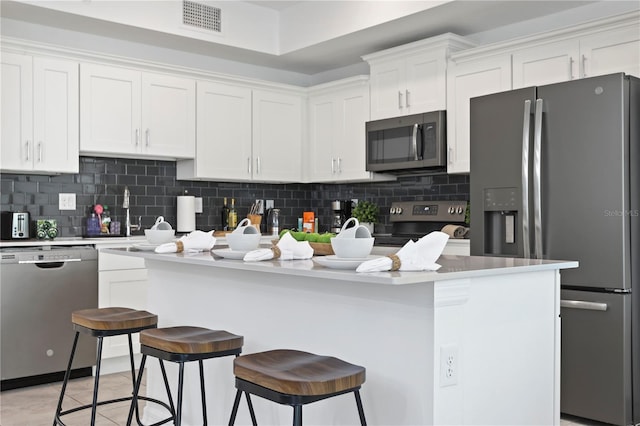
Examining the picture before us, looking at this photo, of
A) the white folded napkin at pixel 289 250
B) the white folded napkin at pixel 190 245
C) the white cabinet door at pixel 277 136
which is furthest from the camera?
the white cabinet door at pixel 277 136

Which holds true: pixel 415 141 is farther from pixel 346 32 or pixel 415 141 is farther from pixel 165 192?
pixel 165 192

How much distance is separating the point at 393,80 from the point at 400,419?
3575 millimetres

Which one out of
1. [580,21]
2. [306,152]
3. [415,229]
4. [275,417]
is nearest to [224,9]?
[306,152]

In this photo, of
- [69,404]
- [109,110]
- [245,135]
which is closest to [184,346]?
[69,404]

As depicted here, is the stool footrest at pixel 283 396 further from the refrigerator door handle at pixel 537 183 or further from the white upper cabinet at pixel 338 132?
the white upper cabinet at pixel 338 132

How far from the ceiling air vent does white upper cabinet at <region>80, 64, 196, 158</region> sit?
0.46 metres

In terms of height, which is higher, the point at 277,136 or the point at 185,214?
the point at 277,136

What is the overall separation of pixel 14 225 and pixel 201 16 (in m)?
2.15

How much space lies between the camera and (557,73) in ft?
13.7

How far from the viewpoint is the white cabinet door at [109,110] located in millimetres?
4727

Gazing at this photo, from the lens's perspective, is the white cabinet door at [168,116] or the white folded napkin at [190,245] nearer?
the white folded napkin at [190,245]

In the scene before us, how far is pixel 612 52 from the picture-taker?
3879mm

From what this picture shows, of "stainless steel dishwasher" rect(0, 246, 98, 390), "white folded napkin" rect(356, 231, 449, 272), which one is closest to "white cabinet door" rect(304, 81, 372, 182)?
"stainless steel dishwasher" rect(0, 246, 98, 390)

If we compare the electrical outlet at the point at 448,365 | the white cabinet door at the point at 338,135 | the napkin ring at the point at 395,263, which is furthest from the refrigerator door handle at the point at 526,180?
the white cabinet door at the point at 338,135
